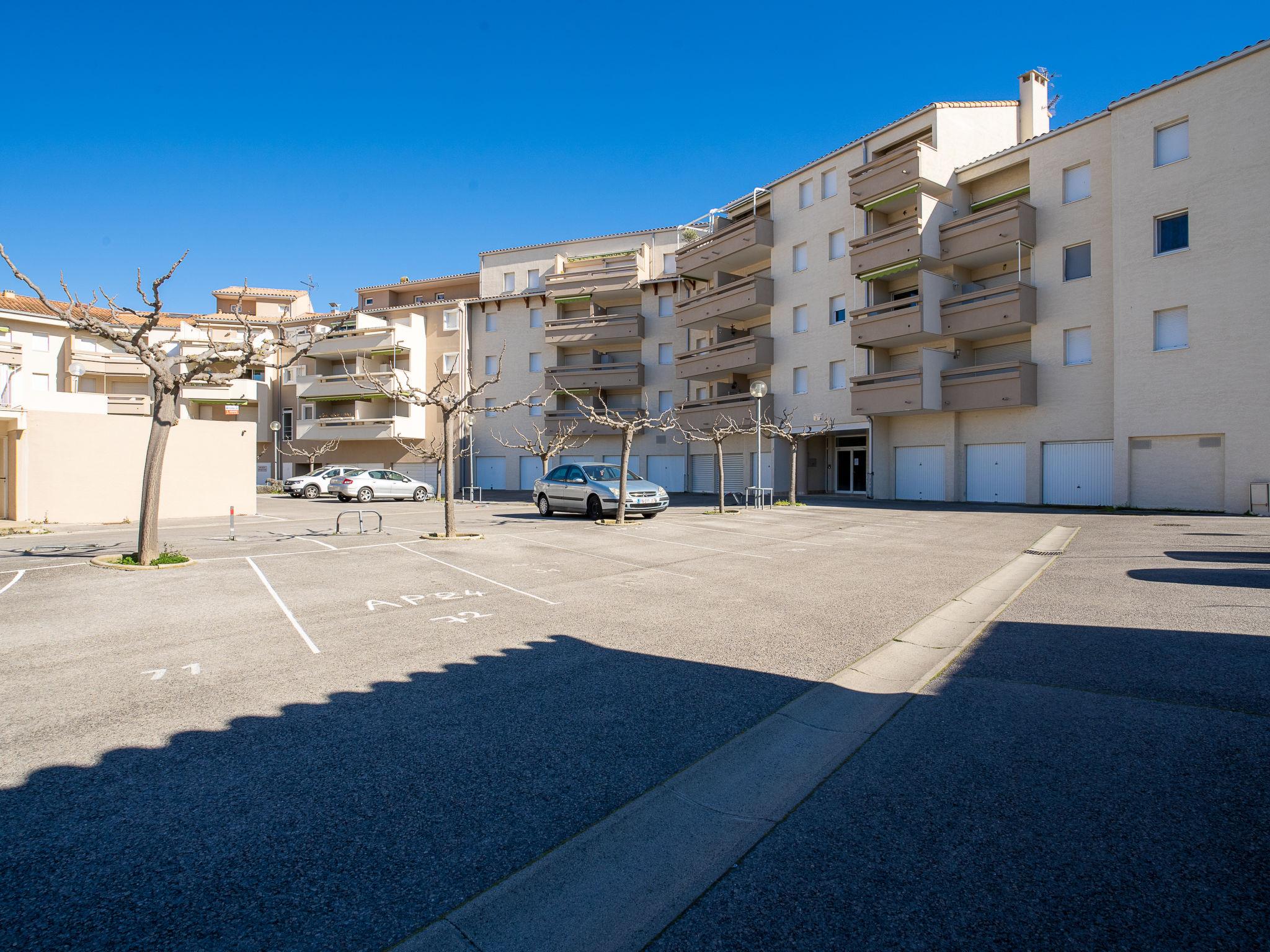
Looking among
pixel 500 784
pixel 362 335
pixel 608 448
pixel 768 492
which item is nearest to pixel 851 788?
pixel 500 784

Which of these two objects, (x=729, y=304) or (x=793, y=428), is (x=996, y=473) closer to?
(x=793, y=428)

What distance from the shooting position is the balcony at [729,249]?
36094 millimetres

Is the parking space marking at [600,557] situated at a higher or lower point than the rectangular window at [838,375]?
lower

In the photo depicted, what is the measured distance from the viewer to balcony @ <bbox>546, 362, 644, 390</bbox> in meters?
43.1

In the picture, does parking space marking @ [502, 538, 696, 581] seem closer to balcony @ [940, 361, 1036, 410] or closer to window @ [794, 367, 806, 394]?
balcony @ [940, 361, 1036, 410]

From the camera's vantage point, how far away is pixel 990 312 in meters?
26.7

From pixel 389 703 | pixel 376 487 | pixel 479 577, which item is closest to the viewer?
pixel 389 703

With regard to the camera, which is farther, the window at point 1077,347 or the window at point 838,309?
the window at point 838,309

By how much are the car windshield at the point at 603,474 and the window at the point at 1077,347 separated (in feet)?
53.5

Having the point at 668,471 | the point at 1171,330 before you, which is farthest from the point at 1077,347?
the point at 668,471

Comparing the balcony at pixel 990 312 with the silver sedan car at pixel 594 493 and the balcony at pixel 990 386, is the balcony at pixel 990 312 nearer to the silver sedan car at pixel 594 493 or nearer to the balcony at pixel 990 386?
the balcony at pixel 990 386

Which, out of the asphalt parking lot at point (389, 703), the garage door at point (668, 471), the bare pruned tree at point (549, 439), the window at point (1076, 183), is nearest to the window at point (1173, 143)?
the window at point (1076, 183)

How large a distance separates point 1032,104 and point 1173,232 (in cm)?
1184

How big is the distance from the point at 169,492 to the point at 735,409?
2429cm
